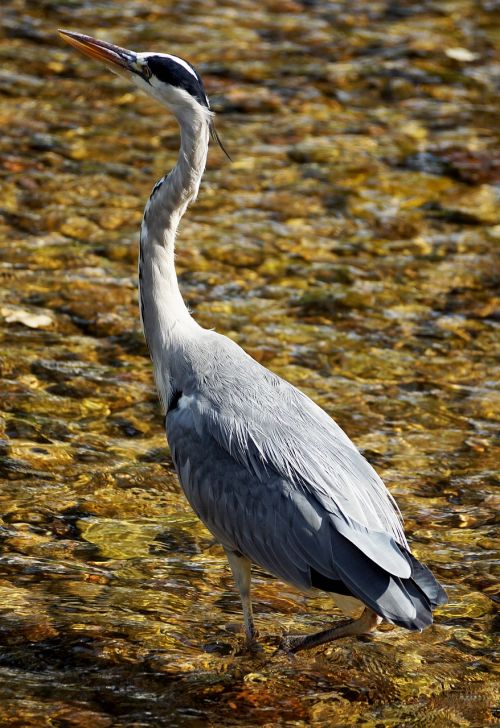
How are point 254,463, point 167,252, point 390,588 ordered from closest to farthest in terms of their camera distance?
point 390,588
point 254,463
point 167,252

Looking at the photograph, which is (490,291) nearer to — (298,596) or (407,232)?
(407,232)

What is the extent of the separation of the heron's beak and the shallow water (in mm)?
2002

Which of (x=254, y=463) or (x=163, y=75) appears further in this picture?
(x=163, y=75)

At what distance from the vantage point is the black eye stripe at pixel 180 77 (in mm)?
5449

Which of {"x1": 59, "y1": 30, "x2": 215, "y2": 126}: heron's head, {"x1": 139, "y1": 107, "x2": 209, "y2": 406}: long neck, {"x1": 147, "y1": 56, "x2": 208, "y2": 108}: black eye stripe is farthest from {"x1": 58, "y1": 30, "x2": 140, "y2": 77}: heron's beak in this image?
{"x1": 139, "y1": 107, "x2": 209, "y2": 406}: long neck

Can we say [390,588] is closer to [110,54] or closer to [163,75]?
[163,75]

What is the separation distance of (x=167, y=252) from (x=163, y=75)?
2.56 ft

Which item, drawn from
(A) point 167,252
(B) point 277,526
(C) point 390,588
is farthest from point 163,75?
(C) point 390,588

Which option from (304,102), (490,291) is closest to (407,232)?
(490,291)

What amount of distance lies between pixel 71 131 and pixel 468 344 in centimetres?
412

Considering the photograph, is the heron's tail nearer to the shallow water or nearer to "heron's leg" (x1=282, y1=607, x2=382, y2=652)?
"heron's leg" (x1=282, y1=607, x2=382, y2=652)

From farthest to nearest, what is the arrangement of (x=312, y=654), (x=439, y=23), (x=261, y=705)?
(x=439, y=23), (x=312, y=654), (x=261, y=705)

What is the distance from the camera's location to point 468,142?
10766 millimetres

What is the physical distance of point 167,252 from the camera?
5684 millimetres
